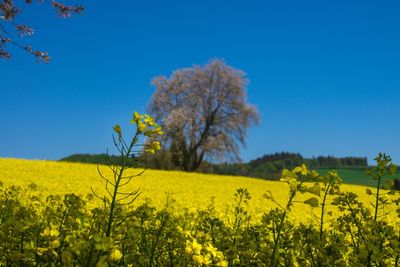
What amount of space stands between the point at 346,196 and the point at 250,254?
158 centimetres

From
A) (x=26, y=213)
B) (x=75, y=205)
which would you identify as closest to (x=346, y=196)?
(x=75, y=205)

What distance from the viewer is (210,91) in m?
51.6

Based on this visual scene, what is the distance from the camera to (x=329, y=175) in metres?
4.07

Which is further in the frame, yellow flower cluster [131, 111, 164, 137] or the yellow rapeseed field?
the yellow rapeseed field

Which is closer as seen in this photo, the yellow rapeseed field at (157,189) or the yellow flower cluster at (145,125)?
the yellow flower cluster at (145,125)

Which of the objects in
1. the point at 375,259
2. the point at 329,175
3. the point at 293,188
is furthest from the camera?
the point at 329,175

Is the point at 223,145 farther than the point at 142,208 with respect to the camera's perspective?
Yes

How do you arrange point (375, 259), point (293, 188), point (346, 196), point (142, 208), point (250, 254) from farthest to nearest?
point (346, 196)
point (142, 208)
point (250, 254)
point (375, 259)
point (293, 188)

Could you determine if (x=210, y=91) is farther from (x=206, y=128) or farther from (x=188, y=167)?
(x=188, y=167)

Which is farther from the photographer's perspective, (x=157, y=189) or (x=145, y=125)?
(x=157, y=189)

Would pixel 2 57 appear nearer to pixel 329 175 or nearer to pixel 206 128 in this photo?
pixel 329 175

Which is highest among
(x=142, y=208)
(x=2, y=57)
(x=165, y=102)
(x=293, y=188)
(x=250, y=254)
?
(x=165, y=102)

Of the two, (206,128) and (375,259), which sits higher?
(206,128)

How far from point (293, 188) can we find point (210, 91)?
1935 inches
